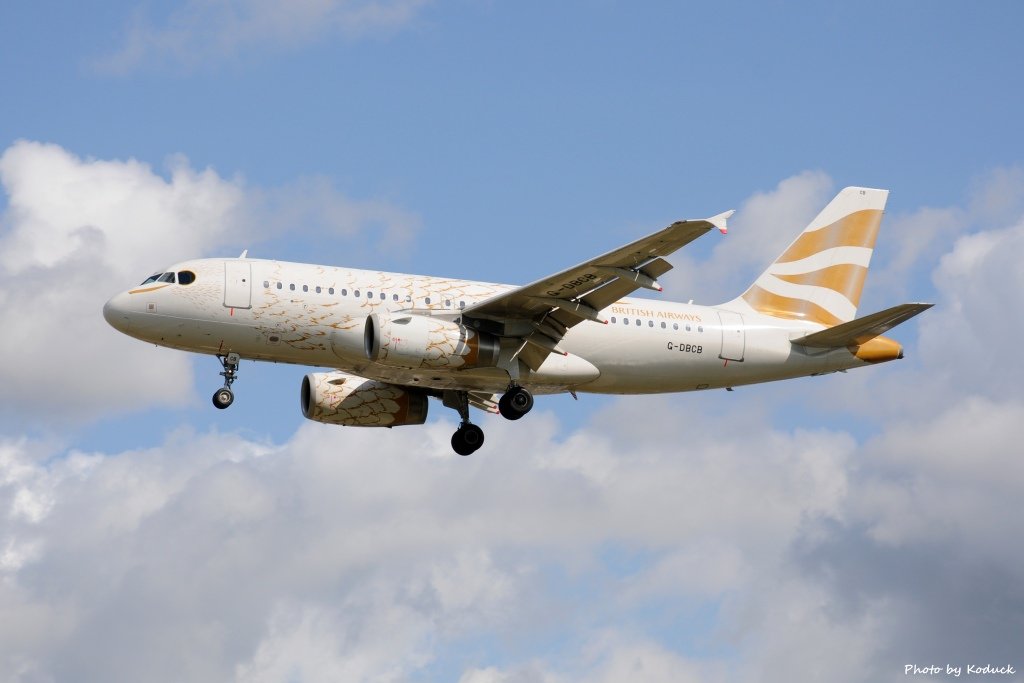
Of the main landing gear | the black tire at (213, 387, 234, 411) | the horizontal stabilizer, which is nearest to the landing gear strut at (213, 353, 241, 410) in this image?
the black tire at (213, 387, 234, 411)

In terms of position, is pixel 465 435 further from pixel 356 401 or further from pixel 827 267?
pixel 827 267

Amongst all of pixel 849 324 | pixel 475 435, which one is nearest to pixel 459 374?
pixel 475 435

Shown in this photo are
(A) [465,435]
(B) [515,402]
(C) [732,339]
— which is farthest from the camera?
(A) [465,435]

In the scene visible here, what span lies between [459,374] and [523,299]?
2.82m

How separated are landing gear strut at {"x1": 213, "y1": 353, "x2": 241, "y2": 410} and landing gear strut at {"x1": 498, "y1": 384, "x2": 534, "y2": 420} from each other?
716cm

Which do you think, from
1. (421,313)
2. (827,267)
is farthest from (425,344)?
(827,267)

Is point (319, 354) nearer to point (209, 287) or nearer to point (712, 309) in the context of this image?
point (209, 287)

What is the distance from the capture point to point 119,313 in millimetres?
39500

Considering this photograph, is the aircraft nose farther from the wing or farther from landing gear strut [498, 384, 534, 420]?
landing gear strut [498, 384, 534, 420]

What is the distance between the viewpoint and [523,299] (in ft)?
129

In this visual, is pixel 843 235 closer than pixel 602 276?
No

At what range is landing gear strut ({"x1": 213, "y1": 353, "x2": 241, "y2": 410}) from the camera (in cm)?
3988

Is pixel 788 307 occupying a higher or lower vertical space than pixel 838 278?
lower

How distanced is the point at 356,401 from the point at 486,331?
671 centimetres
